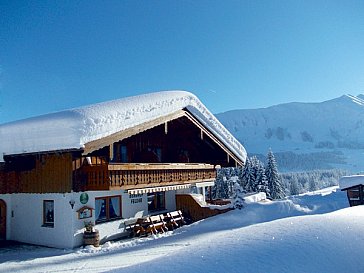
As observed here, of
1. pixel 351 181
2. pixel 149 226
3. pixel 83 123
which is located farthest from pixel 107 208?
pixel 351 181

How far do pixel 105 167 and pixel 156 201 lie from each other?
272 inches

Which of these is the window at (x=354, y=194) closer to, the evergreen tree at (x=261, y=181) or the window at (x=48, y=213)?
the window at (x=48, y=213)

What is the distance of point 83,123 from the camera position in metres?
11.6

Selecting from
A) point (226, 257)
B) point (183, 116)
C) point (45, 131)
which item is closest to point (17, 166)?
point (45, 131)

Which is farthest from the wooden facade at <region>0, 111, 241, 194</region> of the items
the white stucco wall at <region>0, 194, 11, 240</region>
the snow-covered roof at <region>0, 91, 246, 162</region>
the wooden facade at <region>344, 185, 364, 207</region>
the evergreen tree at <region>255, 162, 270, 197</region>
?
the evergreen tree at <region>255, 162, 270, 197</region>

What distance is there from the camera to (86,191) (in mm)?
13711

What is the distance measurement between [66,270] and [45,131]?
540cm

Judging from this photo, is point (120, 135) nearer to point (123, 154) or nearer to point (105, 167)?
point (105, 167)

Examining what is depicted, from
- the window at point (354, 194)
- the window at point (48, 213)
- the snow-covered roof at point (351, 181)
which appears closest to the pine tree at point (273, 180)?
the snow-covered roof at point (351, 181)

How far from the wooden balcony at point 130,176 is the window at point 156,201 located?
7.03 ft

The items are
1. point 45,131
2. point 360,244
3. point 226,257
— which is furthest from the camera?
point 45,131

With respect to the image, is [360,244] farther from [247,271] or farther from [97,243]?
[97,243]

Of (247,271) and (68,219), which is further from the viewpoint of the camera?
(68,219)

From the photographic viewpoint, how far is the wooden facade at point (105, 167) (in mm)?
12945
